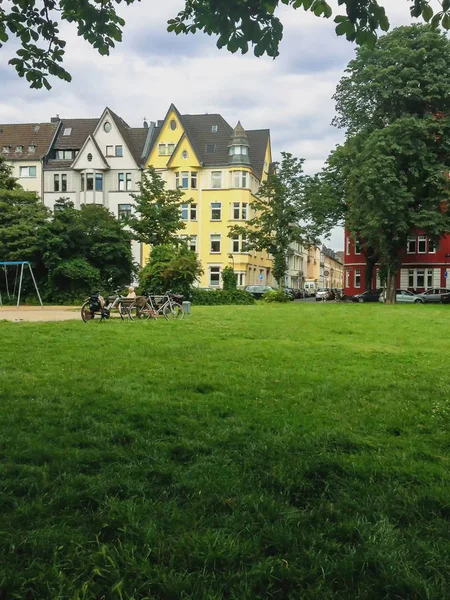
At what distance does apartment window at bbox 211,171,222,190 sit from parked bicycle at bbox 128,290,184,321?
1623 inches

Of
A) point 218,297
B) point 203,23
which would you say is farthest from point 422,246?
point 203,23

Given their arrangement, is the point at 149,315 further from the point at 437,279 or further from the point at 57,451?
the point at 437,279

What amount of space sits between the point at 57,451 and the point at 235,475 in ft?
4.75

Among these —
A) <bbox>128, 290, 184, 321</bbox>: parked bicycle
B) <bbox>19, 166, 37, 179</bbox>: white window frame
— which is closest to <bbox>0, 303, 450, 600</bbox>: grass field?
<bbox>128, 290, 184, 321</bbox>: parked bicycle

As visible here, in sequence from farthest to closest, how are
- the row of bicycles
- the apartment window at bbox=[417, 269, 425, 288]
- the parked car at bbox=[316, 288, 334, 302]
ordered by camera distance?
the apartment window at bbox=[417, 269, 425, 288] → the parked car at bbox=[316, 288, 334, 302] → the row of bicycles

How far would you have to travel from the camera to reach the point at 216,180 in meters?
59.1

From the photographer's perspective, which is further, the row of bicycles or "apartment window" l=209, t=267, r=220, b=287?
"apartment window" l=209, t=267, r=220, b=287

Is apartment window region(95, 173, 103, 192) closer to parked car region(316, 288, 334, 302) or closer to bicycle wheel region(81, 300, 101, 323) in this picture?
parked car region(316, 288, 334, 302)

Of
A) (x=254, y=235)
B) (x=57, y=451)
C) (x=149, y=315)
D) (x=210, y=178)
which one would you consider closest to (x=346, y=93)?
(x=254, y=235)

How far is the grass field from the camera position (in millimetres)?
2639

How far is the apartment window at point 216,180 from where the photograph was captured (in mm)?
58938

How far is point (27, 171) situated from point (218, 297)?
1369 inches

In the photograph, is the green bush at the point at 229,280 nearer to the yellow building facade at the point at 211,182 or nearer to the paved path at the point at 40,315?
the paved path at the point at 40,315

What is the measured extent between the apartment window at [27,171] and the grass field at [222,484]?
5613 cm
